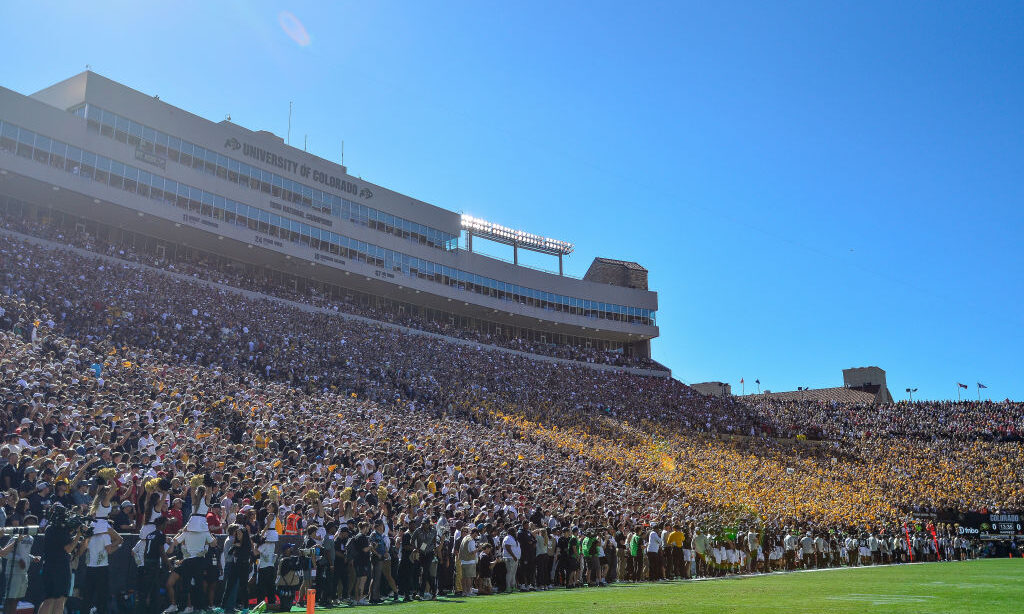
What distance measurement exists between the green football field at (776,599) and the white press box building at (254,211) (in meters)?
34.9

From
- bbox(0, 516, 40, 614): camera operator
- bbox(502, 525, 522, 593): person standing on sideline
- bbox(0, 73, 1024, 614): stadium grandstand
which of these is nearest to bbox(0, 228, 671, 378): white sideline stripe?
bbox(0, 73, 1024, 614): stadium grandstand

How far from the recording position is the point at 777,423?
57.2m

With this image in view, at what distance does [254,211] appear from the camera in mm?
47125

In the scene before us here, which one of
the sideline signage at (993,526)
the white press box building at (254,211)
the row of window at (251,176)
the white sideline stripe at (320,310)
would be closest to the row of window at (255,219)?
the white press box building at (254,211)

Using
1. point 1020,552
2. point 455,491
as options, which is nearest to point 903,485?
point 1020,552

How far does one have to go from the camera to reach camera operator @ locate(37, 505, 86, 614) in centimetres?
913

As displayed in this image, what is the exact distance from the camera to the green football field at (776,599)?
1177cm

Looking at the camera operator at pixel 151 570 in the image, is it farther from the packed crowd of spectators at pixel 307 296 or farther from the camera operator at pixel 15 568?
the packed crowd of spectators at pixel 307 296

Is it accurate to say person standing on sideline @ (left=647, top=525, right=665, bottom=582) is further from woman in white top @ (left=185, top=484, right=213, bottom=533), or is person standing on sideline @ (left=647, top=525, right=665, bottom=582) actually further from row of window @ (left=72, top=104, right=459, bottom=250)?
row of window @ (left=72, top=104, right=459, bottom=250)

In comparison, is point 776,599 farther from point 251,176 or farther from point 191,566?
point 251,176

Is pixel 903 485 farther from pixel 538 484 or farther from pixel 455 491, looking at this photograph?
pixel 455 491

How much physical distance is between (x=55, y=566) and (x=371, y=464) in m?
11.6

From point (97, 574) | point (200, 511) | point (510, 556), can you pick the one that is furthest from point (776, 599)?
point (97, 574)

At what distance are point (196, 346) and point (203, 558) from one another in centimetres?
1936
